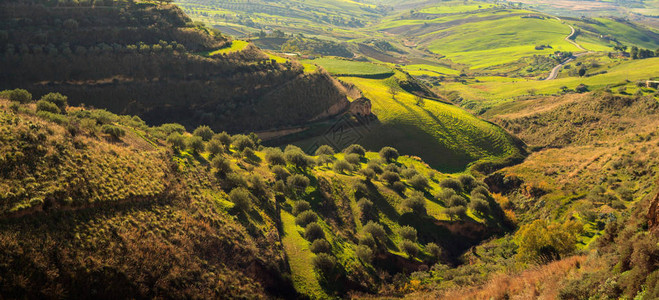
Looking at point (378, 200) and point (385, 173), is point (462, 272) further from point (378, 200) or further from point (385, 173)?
point (385, 173)

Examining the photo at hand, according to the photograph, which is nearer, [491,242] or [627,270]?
[627,270]

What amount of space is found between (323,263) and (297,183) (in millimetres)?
17087

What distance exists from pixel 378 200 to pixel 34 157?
133ft

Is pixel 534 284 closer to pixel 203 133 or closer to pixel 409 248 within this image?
pixel 409 248

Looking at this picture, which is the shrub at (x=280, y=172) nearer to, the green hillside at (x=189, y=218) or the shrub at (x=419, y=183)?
the green hillside at (x=189, y=218)

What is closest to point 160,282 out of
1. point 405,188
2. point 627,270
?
point 627,270

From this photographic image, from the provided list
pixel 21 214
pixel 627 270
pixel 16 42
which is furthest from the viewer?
pixel 16 42

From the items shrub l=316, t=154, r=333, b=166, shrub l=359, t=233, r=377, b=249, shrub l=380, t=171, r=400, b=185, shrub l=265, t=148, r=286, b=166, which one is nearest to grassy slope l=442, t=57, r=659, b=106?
shrub l=380, t=171, r=400, b=185

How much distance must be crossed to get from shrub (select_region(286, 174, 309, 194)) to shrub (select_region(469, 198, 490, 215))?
2640 cm

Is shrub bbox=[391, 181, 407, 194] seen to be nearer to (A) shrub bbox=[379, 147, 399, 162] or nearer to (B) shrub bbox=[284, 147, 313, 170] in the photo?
(B) shrub bbox=[284, 147, 313, 170]

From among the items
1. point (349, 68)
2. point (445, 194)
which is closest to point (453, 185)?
point (445, 194)

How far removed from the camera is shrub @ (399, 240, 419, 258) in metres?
41.5

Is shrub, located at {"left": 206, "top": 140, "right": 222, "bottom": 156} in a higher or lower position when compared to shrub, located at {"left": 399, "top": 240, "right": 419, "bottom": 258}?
higher

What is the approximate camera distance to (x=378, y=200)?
52.6 m
